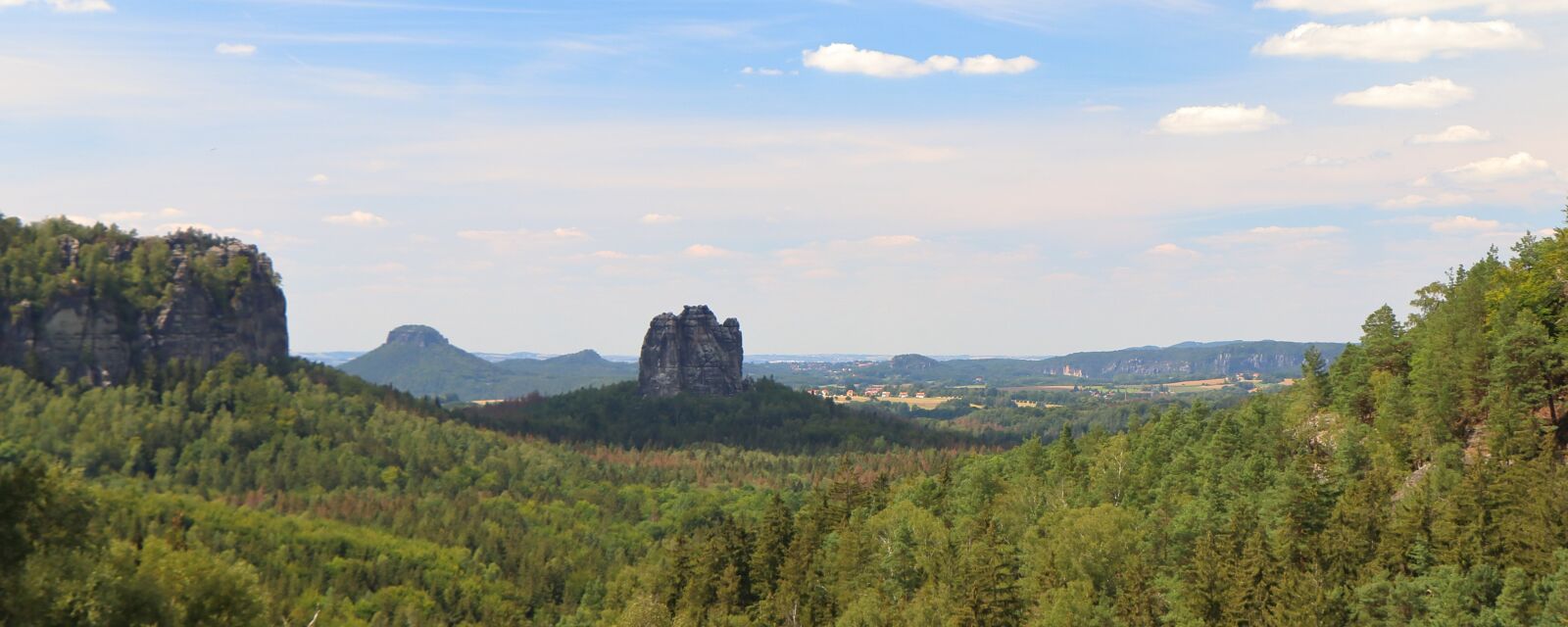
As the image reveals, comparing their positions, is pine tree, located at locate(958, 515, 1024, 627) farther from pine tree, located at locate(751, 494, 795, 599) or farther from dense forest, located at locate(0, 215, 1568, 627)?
pine tree, located at locate(751, 494, 795, 599)

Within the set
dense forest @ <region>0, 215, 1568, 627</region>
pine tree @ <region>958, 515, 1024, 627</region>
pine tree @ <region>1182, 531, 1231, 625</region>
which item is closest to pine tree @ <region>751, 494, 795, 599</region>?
dense forest @ <region>0, 215, 1568, 627</region>

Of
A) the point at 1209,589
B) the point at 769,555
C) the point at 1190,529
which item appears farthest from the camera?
the point at 769,555

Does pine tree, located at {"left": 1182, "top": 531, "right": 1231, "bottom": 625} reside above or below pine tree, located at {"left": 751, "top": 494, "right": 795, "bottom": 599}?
above

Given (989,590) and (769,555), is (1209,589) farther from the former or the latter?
(769,555)

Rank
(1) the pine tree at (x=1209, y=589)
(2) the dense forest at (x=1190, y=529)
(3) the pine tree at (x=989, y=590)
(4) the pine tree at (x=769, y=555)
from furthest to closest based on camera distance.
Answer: (4) the pine tree at (x=769, y=555), (3) the pine tree at (x=989, y=590), (1) the pine tree at (x=1209, y=589), (2) the dense forest at (x=1190, y=529)

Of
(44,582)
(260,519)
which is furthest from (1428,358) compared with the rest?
(260,519)

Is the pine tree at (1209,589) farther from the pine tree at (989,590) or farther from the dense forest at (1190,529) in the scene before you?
the pine tree at (989,590)

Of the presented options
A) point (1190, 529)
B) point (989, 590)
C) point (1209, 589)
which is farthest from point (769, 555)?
point (1209, 589)

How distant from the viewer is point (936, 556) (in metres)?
101

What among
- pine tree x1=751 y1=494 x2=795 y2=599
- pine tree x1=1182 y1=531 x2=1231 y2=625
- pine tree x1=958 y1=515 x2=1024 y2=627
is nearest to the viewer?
pine tree x1=1182 y1=531 x2=1231 y2=625

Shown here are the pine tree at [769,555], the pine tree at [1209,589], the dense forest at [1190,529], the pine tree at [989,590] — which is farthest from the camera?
the pine tree at [769,555]

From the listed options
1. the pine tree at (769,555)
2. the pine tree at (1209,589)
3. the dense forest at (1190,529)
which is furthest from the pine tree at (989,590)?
the pine tree at (769,555)

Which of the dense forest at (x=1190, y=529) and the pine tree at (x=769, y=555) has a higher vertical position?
the dense forest at (x=1190, y=529)

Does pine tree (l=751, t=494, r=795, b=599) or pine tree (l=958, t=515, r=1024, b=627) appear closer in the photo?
pine tree (l=958, t=515, r=1024, b=627)
